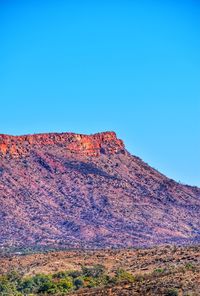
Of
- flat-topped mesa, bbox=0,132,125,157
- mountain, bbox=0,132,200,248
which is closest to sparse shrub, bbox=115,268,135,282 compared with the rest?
mountain, bbox=0,132,200,248

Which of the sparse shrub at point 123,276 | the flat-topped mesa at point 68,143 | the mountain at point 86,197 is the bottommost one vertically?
the sparse shrub at point 123,276

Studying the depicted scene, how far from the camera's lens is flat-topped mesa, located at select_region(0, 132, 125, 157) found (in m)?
149

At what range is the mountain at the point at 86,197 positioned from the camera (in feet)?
407

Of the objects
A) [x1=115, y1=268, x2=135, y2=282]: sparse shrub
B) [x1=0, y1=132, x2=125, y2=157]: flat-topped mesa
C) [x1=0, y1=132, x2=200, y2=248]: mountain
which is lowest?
[x1=115, y1=268, x2=135, y2=282]: sparse shrub

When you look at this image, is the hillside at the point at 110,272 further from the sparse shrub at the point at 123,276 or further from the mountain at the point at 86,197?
the mountain at the point at 86,197

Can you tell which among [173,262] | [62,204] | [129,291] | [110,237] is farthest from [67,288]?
[62,204]

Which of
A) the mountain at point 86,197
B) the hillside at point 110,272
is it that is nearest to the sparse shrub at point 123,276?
the hillside at point 110,272

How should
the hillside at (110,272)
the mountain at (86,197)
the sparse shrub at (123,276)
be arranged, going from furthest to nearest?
the mountain at (86,197), the sparse shrub at (123,276), the hillside at (110,272)

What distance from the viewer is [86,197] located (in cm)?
13950

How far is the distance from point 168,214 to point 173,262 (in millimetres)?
65538

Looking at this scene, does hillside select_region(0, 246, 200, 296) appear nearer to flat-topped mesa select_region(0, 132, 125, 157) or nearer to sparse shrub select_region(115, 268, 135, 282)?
sparse shrub select_region(115, 268, 135, 282)

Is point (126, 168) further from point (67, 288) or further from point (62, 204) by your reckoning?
point (67, 288)

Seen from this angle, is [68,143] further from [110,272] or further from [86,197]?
[110,272]

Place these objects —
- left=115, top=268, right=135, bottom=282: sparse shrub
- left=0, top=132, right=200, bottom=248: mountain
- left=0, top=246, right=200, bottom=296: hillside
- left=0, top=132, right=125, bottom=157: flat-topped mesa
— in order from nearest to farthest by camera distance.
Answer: left=0, top=246, right=200, bottom=296: hillside
left=115, top=268, right=135, bottom=282: sparse shrub
left=0, top=132, right=200, bottom=248: mountain
left=0, top=132, right=125, bottom=157: flat-topped mesa
